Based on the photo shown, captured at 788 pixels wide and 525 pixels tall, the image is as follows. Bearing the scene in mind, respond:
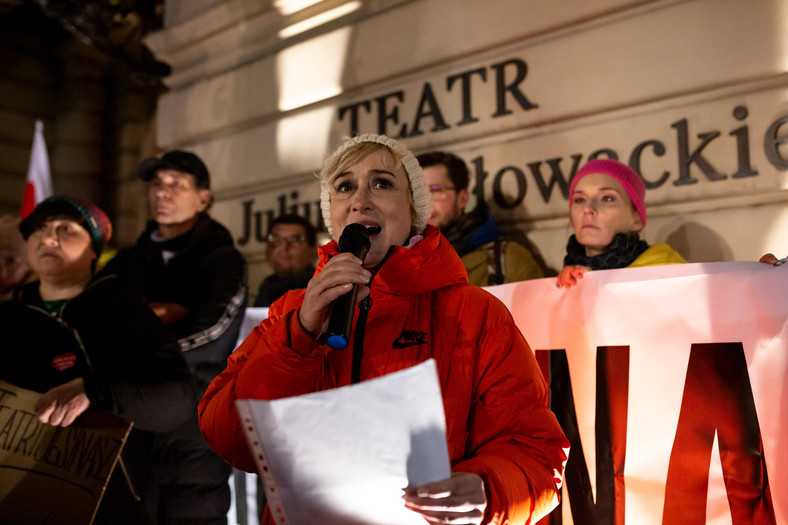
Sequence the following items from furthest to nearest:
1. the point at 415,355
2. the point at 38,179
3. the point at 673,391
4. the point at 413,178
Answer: the point at 38,179, the point at 673,391, the point at 413,178, the point at 415,355

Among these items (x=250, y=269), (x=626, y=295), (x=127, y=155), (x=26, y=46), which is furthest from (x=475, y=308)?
(x=26, y=46)

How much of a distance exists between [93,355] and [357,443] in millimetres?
1660

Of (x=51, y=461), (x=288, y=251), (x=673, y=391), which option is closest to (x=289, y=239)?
(x=288, y=251)

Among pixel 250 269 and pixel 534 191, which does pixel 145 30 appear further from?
pixel 534 191

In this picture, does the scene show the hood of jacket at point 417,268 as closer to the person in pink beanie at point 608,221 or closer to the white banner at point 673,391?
the white banner at point 673,391

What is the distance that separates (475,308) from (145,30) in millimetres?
6762

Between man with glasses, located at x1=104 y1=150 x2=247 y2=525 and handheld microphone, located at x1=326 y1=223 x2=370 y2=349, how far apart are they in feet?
5.54

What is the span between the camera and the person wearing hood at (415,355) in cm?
142

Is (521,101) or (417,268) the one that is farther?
(521,101)

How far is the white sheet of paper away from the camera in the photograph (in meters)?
1.22

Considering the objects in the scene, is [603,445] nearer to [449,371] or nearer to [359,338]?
[449,371]

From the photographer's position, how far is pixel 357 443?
1.26m

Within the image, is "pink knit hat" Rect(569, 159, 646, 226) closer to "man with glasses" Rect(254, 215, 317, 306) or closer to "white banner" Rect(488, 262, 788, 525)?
"white banner" Rect(488, 262, 788, 525)

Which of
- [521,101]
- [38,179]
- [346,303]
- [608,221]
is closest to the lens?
[346,303]
